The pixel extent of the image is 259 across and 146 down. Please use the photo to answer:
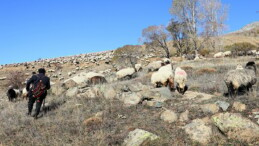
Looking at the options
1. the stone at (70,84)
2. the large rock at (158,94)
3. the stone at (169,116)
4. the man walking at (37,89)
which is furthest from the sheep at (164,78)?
the stone at (70,84)

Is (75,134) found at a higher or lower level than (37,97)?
lower

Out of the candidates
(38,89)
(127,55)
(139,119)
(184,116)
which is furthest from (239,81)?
(127,55)

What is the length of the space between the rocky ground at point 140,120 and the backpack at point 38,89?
0.80 meters

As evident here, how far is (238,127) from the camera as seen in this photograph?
6715 mm

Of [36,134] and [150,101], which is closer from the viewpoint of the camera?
[36,134]

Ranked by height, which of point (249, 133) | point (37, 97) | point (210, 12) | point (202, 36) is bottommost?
point (249, 133)

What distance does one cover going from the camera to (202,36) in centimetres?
3472

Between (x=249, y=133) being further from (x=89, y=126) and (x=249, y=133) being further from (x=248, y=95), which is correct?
(x=89, y=126)

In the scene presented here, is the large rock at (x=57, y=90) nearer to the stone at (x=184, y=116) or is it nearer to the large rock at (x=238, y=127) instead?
the stone at (x=184, y=116)

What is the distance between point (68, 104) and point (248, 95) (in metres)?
6.72

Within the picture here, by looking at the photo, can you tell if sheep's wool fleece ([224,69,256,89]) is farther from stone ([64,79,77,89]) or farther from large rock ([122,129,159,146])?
stone ([64,79,77,89])

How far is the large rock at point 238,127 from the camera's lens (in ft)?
21.2

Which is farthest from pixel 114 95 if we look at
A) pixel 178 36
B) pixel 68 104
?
pixel 178 36

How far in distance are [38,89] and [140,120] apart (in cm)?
411
